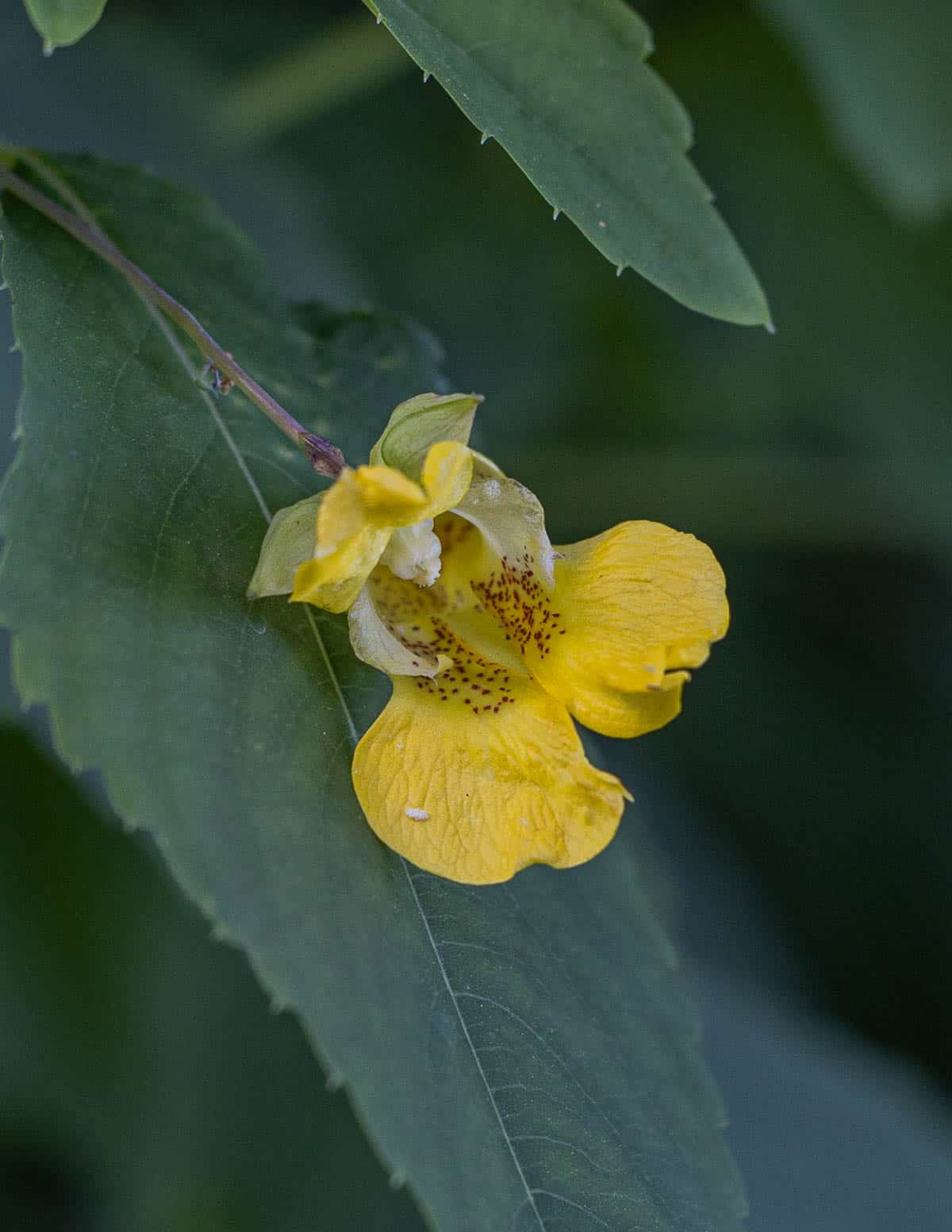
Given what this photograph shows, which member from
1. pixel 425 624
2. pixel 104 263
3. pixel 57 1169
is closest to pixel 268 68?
pixel 104 263

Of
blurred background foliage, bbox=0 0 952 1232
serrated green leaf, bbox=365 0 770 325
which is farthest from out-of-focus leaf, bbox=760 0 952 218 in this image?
serrated green leaf, bbox=365 0 770 325

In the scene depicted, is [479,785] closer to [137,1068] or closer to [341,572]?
[341,572]

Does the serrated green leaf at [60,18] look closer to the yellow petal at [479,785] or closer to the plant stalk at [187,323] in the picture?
the plant stalk at [187,323]

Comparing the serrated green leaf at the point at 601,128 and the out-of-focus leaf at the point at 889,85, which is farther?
the out-of-focus leaf at the point at 889,85

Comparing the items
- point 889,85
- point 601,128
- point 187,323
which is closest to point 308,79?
point 889,85

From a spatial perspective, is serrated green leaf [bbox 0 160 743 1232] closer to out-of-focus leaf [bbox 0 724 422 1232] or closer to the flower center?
the flower center

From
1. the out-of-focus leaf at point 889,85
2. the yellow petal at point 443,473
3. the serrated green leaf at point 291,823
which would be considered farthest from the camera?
the out-of-focus leaf at point 889,85

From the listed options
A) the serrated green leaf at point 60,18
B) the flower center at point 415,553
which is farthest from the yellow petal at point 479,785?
the serrated green leaf at point 60,18

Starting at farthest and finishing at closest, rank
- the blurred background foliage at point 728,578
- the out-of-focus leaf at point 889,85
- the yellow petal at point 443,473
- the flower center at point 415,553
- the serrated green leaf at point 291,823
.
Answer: the blurred background foliage at point 728,578 → the out-of-focus leaf at point 889,85 → the flower center at point 415,553 → the yellow petal at point 443,473 → the serrated green leaf at point 291,823
